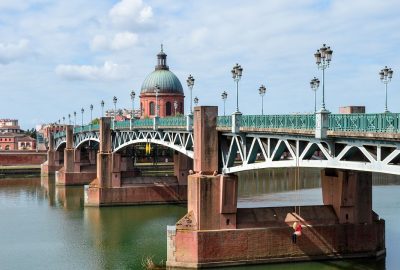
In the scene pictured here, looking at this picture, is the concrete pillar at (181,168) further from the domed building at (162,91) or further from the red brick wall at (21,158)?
the red brick wall at (21,158)

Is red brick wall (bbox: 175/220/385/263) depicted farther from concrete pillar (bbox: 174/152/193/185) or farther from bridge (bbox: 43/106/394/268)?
concrete pillar (bbox: 174/152/193/185)

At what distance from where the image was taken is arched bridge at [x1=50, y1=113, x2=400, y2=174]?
76.8ft

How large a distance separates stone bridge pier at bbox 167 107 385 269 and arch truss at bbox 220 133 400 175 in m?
1.98

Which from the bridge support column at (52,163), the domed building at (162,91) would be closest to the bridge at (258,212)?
the domed building at (162,91)

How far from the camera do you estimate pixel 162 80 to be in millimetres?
105812

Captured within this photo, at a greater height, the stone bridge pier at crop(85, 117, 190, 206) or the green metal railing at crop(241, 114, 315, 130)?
the green metal railing at crop(241, 114, 315, 130)

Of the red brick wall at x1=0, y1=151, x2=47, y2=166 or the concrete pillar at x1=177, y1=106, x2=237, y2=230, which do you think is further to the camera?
the red brick wall at x1=0, y1=151, x2=47, y2=166

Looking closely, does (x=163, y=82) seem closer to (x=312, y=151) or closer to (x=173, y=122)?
(x=173, y=122)

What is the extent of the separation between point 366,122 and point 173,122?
28681mm

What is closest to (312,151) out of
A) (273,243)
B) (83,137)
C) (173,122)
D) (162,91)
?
(273,243)

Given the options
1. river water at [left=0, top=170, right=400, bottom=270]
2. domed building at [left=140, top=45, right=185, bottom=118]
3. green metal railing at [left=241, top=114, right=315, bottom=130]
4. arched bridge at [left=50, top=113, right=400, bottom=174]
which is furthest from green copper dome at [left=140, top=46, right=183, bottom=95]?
green metal railing at [left=241, top=114, right=315, bottom=130]

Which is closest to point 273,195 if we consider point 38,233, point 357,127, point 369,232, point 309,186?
point 309,186

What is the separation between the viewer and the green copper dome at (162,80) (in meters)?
→ 106

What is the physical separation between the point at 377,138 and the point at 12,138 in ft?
491
